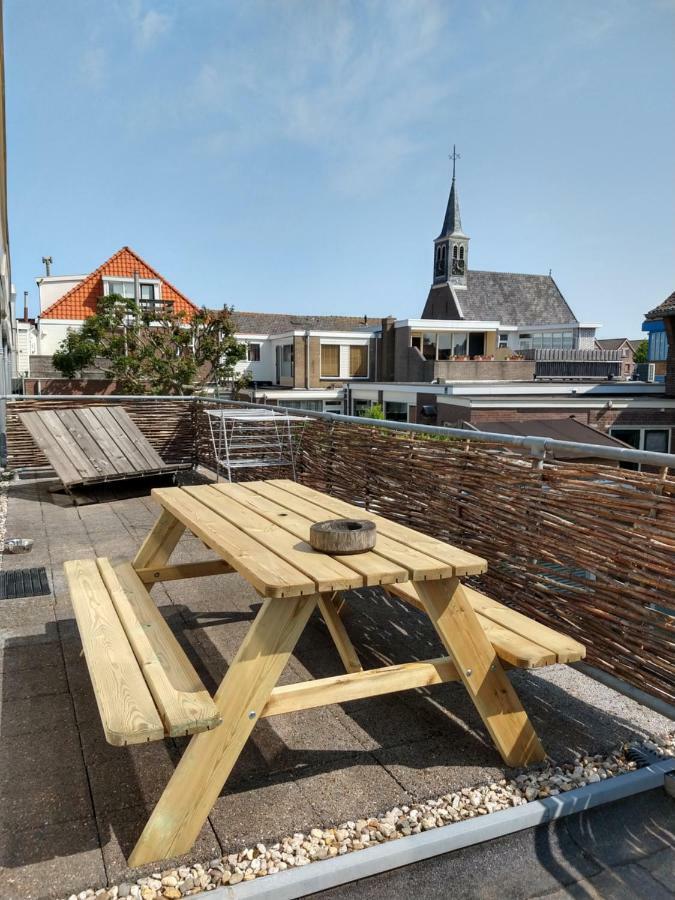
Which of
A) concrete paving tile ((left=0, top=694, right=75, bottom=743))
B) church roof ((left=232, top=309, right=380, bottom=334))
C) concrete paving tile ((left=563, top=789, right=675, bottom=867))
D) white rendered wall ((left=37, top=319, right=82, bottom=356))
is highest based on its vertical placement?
church roof ((left=232, top=309, right=380, bottom=334))

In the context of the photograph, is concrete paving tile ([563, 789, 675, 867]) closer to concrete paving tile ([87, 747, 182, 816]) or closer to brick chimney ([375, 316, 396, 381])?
concrete paving tile ([87, 747, 182, 816])

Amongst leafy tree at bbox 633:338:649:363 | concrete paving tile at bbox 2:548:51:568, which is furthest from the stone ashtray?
leafy tree at bbox 633:338:649:363

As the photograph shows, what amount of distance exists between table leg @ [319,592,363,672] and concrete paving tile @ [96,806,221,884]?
1.07 metres

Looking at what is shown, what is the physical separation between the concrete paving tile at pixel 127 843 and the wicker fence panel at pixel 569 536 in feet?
5.66

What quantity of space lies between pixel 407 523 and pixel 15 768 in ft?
8.53

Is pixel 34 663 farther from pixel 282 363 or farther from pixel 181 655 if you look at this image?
pixel 282 363

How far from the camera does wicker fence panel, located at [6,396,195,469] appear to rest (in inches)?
344

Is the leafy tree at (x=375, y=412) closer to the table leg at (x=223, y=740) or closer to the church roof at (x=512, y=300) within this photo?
the church roof at (x=512, y=300)

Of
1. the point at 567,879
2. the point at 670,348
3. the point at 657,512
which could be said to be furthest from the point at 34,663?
the point at 670,348

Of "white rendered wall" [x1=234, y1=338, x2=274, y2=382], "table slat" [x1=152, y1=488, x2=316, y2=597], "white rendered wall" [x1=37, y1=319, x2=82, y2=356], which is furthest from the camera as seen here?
"white rendered wall" [x1=234, y1=338, x2=274, y2=382]

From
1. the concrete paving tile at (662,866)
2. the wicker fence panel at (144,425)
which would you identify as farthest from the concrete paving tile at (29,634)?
the wicker fence panel at (144,425)

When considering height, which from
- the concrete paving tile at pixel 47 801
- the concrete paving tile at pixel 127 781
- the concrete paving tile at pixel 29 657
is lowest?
the concrete paving tile at pixel 127 781

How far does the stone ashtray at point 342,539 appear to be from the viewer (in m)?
2.37

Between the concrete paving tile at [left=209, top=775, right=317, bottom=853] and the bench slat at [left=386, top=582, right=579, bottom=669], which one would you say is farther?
the bench slat at [left=386, top=582, right=579, bottom=669]
